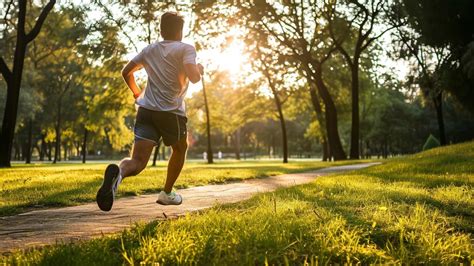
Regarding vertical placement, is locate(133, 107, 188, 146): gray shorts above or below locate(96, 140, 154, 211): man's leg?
above

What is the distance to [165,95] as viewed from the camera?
470 cm

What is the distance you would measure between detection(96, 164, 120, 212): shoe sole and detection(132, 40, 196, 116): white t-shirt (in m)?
0.82

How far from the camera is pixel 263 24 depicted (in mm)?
26562

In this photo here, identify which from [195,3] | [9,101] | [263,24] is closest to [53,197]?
[9,101]

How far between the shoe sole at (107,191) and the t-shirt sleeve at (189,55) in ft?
4.27

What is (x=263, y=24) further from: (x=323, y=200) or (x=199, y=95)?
(x=323, y=200)

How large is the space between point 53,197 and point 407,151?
72.9 metres

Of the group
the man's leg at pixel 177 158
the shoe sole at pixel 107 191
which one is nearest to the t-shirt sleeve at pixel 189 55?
the man's leg at pixel 177 158

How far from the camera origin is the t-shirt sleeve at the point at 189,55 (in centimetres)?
461

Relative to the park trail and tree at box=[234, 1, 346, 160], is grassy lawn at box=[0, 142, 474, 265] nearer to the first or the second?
the park trail

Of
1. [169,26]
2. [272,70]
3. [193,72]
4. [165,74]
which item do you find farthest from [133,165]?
[272,70]

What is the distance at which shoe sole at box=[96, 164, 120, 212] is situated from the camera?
408 centimetres

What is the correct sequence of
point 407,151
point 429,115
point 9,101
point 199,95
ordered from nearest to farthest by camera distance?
point 9,101, point 199,95, point 429,115, point 407,151

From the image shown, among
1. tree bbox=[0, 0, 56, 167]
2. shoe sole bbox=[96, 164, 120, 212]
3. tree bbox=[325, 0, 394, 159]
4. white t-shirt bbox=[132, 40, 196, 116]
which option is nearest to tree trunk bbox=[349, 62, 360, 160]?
tree bbox=[325, 0, 394, 159]
